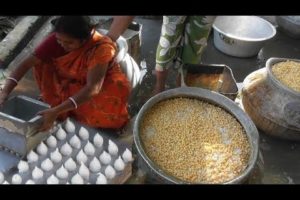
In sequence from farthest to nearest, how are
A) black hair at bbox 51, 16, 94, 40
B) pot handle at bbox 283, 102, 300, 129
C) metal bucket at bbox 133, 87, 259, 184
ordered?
pot handle at bbox 283, 102, 300, 129 < black hair at bbox 51, 16, 94, 40 < metal bucket at bbox 133, 87, 259, 184

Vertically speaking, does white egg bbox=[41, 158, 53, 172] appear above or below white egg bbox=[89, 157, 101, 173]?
above

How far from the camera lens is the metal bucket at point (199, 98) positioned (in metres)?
1.91

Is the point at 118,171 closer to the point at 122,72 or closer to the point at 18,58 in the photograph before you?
the point at 122,72

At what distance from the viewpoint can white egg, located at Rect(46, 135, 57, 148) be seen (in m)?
2.40

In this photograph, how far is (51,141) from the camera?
240 centimetres

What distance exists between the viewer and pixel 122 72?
2.62 meters

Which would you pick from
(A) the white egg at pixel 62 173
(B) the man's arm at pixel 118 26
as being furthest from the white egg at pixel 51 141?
(B) the man's arm at pixel 118 26

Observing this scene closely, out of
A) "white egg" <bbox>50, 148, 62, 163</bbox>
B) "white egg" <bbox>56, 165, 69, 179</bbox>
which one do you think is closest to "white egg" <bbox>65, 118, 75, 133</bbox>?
"white egg" <bbox>50, 148, 62, 163</bbox>

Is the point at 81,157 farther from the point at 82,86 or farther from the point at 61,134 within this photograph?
the point at 82,86

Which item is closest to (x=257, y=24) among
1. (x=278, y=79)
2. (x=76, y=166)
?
(x=278, y=79)

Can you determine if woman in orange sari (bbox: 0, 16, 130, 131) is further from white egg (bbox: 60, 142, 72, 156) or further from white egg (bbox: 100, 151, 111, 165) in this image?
white egg (bbox: 100, 151, 111, 165)

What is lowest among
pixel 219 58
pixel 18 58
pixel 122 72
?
pixel 219 58

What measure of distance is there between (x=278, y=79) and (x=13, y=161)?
192 cm

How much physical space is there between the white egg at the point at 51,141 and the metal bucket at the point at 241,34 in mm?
1956
